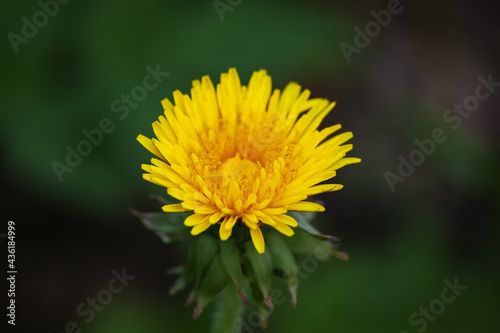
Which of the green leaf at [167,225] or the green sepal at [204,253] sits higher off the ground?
the green leaf at [167,225]

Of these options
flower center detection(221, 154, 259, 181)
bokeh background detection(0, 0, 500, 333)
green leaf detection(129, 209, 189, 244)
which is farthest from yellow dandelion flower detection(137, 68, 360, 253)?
bokeh background detection(0, 0, 500, 333)

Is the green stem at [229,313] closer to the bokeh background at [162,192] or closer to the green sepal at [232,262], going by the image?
the green sepal at [232,262]

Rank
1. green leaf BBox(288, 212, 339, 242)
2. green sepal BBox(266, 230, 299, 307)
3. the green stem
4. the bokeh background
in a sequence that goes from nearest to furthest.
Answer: green leaf BBox(288, 212, 339, 242) → green sepal BBox(266, 230, 299, 307) → the green stem → the bokeh background

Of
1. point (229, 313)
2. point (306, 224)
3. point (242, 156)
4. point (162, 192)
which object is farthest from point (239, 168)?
point (162, 192)

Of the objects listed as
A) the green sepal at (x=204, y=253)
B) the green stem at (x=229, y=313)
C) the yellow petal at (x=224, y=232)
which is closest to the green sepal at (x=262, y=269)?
the green sepal at (x=204, y=253)

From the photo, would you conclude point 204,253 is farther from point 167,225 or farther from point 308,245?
point 308,245

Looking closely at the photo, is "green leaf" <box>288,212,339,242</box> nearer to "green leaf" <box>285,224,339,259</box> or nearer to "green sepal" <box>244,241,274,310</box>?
"green leaf" <box>285,224,339,259</box>

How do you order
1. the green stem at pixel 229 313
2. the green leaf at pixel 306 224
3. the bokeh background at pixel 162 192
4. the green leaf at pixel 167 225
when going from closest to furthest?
the green leaf at pixel 306 224, the green leaf at pixel 167 225, the green stem at pixel 229 313, the bokeh background at pixel 162 192
